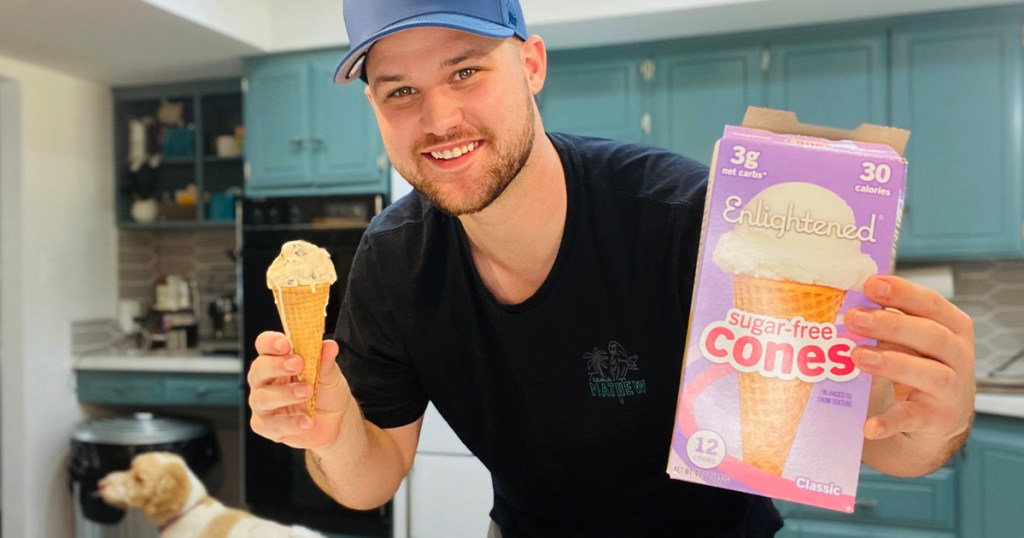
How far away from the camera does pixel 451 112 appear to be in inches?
35.8

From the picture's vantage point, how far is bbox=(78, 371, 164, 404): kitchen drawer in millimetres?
3453

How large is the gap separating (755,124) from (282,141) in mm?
3007

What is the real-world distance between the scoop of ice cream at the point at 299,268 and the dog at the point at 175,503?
1704 millimetres

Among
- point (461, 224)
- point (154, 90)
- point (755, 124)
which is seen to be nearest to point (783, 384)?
point (755, 124)

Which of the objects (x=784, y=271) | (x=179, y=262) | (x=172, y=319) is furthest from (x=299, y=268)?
(x=179, y=262)

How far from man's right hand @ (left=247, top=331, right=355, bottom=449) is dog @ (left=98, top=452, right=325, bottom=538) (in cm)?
158

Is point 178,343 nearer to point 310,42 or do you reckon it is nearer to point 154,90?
point 154,90

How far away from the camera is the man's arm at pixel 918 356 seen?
68 cm

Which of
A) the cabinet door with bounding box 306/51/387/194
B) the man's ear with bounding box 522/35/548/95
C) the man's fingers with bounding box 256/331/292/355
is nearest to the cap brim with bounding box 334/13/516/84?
the man's ear with bounding box 522/35/548/95

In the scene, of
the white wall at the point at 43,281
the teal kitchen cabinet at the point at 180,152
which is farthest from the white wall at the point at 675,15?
the white wall at the point at 43,281

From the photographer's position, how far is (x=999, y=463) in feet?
7.77

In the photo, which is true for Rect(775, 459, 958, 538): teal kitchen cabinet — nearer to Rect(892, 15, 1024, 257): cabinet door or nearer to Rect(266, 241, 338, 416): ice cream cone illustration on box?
Rect(892, 15, 1024, 257): cabinet door

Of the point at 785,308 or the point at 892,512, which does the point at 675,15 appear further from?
the point at 785,308

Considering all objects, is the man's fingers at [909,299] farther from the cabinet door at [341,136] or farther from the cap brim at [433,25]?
the cabinet door at [341,136]
